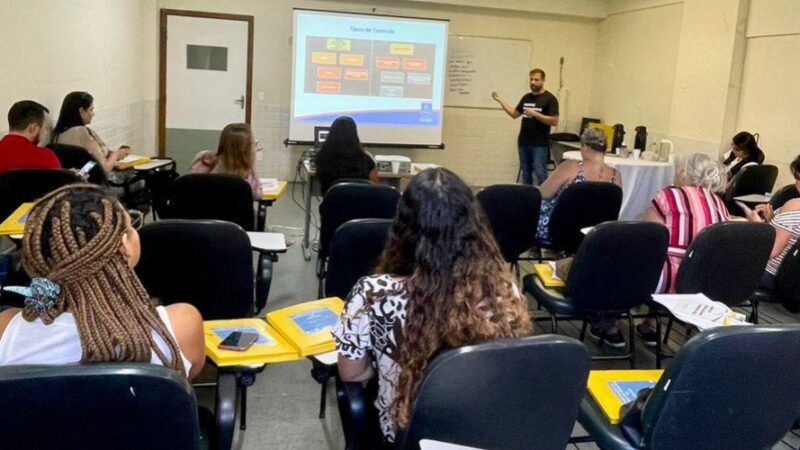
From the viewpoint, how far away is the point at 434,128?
802cm

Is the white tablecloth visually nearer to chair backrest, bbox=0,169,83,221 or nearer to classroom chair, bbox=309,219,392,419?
classroom chair, bbox=309,219,392,419

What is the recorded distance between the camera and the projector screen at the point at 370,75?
7.44 meters

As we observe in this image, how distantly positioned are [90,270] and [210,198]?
7.27ft

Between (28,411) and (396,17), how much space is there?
700 centimetres

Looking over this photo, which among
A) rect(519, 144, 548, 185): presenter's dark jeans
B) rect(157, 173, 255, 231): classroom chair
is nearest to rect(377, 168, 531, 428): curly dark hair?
rect(157, 173, 255, 231): classroom chair

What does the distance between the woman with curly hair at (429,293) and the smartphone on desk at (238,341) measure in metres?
0.30

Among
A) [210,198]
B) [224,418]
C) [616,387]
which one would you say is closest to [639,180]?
[210,198]

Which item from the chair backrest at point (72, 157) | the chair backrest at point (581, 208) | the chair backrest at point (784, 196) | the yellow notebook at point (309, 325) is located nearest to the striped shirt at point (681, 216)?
the chair backrest at point (581, 208)

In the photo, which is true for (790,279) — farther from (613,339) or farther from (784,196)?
(784,196)

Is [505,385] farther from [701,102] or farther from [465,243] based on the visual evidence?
[701,102]

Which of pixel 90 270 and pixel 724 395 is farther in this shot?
pixel 724 395

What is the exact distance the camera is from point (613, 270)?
292 cm

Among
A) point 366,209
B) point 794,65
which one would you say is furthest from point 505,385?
point 794,65

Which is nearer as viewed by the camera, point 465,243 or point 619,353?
point 465,243
